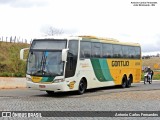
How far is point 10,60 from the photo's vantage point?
4584cm

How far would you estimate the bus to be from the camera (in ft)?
67.5

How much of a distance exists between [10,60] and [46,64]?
26.0 metres

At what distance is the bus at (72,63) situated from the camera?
20.6 metres

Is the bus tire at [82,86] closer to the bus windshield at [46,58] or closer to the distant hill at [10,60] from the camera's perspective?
the bus windshield at [46,58]

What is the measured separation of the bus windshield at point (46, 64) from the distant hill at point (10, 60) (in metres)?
19.2

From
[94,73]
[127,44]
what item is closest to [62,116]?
[94,73]

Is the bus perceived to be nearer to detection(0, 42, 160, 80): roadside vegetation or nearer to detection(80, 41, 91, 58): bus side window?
detection(80, 41, 91, 58): bus side window

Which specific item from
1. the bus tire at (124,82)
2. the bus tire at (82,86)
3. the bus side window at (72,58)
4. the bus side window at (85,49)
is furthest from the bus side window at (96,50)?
the bus tire at (124,82)

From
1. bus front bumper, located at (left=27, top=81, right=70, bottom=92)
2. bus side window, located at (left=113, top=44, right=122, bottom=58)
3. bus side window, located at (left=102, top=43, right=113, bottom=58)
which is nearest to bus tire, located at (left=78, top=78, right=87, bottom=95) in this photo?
bus front bumper, located at (left=27, top=81, right=70, bottom=92)

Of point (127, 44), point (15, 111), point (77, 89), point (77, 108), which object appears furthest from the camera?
point (127, 44)

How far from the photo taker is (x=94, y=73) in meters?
24.4

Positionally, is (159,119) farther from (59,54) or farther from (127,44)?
(127,44)

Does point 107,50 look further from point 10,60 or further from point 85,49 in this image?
point 10,60

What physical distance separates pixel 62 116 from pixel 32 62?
877 centimetres
